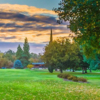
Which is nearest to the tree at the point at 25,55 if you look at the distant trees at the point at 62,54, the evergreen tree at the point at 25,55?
the evergreen tree at the point at 25,55

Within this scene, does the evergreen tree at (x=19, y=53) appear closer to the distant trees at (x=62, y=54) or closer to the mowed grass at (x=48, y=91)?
the distant trees at (x=62, y=54)

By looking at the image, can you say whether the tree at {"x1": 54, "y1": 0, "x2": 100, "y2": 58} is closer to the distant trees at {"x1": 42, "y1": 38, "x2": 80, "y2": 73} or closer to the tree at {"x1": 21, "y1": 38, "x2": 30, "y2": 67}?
the distant trees at {"x1": 42, "y1": 38, "x2": 80, "y2": 73}

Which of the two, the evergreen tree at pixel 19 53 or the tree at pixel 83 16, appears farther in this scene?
the evergreen tree at pixel 19 53

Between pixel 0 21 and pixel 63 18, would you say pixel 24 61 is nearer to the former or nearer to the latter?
pixel 0 21

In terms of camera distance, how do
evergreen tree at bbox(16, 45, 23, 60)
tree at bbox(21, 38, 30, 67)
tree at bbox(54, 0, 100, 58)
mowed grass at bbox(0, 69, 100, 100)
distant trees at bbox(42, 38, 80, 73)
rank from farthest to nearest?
evergreen tree at bbox(16, 45, 23, 60) → tree at bbox(21, 38, 30, 67) → distant trees at bbox(42, 38, 80, 73) → mowed grass at bbox(0, 69, 100, 100) → tree at bbox(54, 0, 100, 58)

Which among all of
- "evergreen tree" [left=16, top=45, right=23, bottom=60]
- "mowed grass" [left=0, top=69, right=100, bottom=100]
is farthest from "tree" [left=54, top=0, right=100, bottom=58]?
"evergreen tree" [left=16, top=45, right=23, bottom=60]

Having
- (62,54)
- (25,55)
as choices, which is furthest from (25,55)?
(62,54)

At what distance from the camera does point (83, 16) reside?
39.8 feet

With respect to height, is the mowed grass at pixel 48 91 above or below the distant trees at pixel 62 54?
below

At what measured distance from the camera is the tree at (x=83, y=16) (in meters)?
11.3

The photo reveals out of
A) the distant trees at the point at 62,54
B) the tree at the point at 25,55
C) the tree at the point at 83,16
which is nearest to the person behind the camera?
the tree at the point at 83,16

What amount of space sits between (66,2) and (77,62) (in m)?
45.4

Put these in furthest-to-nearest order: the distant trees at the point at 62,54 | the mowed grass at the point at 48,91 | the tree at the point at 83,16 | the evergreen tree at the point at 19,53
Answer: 1. the evergreen tree at the point at 19,53
2. the distant trees at the point at 62,54
3. the mowed grass at the point at 48,91
4. the tree at the point at 83,16

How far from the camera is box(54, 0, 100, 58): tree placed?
11348 mm
